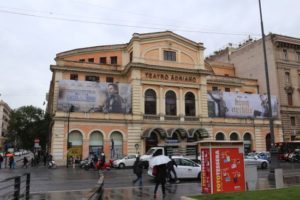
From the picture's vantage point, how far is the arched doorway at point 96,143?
3934cm

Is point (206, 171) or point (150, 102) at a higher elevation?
point (150, 102)

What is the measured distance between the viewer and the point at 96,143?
130 feet

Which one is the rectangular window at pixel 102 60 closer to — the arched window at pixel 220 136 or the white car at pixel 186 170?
the arched window at pixel 220 136

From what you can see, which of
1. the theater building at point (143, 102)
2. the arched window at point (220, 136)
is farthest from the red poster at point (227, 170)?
the arched window at point (220, 136)

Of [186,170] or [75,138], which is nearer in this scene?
[186,170]

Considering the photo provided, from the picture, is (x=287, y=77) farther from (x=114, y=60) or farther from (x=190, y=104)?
(x=114, y=60)

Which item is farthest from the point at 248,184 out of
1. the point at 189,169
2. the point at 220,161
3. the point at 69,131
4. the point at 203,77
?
the point at 203,77

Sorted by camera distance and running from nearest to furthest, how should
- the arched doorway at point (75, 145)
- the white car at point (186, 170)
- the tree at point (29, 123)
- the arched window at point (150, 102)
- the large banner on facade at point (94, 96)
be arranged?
the white car at point (186, 170) → the arched doorway at point (75, 145) → the large banner on facade at point (94, 96) → the arched window at point (150, 102) → the tree at point (29, 123)

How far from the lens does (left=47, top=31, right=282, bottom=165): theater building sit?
Result: 3894 cm

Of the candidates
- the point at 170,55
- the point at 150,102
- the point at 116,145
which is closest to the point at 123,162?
the point at 116,145

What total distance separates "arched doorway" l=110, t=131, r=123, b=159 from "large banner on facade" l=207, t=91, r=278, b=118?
44.2ft

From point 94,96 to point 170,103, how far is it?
10.4m

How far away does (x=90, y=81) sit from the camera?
41.7 metres

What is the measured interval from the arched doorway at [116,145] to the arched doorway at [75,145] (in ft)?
12.4
